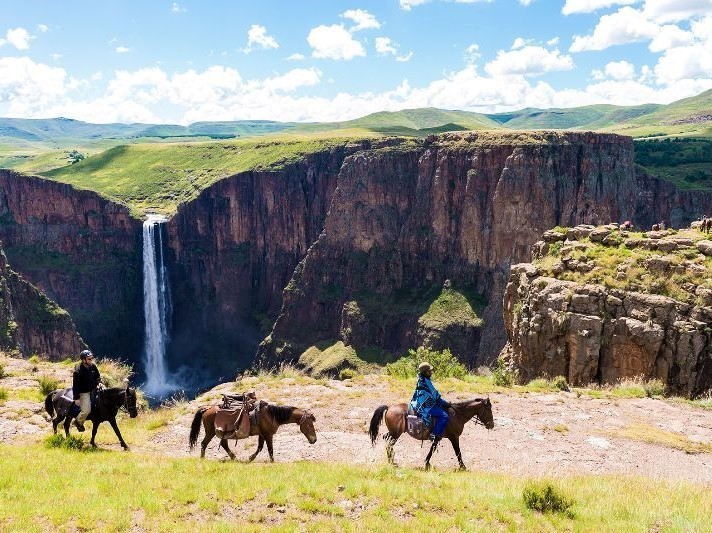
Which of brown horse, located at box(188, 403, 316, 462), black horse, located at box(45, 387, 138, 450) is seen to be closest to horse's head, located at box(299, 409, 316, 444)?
brown horse, located at box(188, 403, 316, 462)

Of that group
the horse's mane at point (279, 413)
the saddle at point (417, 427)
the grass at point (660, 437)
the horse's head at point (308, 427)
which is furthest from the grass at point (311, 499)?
the grass at point (660, 437)

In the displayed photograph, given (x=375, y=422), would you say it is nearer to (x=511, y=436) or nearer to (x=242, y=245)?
(x=511, y=436)

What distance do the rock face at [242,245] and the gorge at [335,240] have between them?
1.22 feet

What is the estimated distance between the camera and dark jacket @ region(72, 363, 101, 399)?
19594 millimetres

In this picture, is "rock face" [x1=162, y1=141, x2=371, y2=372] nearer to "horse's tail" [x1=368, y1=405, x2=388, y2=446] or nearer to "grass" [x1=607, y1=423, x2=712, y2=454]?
"grass" [x1=607, y1=423, x2=712, y2=454]

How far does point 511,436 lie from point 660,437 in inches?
222

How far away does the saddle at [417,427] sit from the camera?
1789 centimetres

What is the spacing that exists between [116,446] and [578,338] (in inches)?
944

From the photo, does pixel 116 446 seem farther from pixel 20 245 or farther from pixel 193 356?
pixel 20 245

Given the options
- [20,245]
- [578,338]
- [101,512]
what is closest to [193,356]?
[20,245]

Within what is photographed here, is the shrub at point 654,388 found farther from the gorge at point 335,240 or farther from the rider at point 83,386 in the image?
the gorge at point 335,240

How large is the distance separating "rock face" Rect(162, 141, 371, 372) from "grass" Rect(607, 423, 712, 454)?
12047 cm

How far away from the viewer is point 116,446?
21.0 m

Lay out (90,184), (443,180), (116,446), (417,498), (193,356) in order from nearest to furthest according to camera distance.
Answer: (417,498), (116,446), (443,180), (193,356), (90,184)
